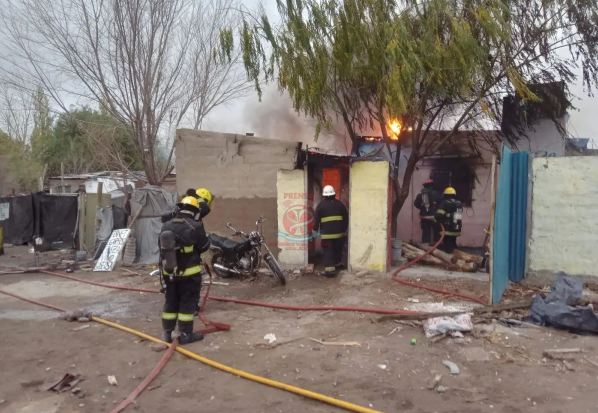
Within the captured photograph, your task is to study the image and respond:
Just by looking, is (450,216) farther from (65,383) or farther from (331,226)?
(65,383)

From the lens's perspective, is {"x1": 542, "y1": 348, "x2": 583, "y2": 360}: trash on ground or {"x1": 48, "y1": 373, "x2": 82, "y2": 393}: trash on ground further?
{"x1": 542, "y1": 348, "x2": 583, "y2": 360}: trash on ground

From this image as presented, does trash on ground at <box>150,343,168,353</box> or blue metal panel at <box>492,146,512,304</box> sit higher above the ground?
blue metal panel at <box>492,146,512,304</box>

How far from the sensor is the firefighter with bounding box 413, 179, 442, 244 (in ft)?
35.5

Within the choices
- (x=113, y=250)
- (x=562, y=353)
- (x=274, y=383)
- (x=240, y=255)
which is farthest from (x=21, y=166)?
(x=562, y=353)

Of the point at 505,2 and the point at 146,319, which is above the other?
the point at 505,2

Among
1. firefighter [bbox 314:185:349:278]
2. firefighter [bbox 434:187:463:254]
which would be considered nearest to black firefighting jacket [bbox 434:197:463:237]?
firefighter [bbox 434:187:463:254]

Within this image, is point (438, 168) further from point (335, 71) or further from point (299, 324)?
point (299, 324)

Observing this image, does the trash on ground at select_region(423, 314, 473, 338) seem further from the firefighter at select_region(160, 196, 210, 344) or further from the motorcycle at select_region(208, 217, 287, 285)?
the motorcycle at select_region(208, 217, 287, 285)

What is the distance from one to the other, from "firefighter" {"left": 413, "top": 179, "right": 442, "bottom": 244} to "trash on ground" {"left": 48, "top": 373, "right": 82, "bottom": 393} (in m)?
8.27

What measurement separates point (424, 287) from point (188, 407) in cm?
450

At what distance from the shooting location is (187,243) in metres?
5.17

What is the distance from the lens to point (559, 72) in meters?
9.76

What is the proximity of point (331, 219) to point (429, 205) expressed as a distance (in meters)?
3.57

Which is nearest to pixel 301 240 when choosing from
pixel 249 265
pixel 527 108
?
pixel 249 265
